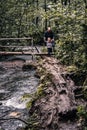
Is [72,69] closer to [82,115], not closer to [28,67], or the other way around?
[82,115]

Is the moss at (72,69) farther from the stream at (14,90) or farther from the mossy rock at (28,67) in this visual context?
the mossy rock at (28,67)

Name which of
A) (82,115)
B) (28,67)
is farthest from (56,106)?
(28,67)

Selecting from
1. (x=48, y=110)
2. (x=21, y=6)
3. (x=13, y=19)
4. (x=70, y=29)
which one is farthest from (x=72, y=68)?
(x=21, y=6)

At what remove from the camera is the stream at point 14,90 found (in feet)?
35.8

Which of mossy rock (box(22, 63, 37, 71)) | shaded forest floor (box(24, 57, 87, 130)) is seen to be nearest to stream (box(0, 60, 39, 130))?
mossy rock (box(22, 63, 37, 71))

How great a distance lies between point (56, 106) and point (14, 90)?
5456 mm

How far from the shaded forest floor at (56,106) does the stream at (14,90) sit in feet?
2.03

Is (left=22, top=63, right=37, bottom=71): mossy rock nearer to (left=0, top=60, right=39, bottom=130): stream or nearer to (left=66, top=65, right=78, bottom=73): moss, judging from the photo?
(left=0, top=60, right=39, bottom=130): stream

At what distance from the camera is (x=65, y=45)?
17172 mm

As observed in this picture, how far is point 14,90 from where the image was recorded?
15344mm

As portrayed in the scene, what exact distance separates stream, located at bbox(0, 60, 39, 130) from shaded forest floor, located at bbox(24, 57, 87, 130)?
2.03ft

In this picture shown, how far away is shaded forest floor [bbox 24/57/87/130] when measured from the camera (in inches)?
369

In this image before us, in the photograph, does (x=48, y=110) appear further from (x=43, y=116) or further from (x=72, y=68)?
(x=72, y=68)

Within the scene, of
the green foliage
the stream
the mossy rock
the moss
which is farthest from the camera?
the mossy rock
